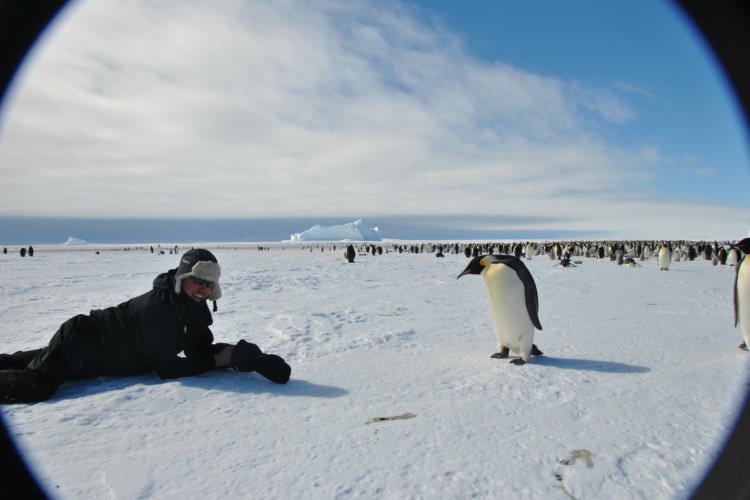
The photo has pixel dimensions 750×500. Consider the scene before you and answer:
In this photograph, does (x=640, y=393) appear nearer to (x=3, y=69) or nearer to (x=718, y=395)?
(x=718, y=395)

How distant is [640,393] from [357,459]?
2226mm

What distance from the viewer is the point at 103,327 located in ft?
11.1

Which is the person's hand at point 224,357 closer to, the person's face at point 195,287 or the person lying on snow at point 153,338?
the person lying on snow at point 153,338

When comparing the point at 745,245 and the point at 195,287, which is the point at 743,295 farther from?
the point at 195,287

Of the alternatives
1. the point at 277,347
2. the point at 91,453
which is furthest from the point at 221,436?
the point at 277,347

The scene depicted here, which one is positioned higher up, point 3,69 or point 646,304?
point 3,69

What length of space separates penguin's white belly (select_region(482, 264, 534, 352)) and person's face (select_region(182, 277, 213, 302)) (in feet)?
8.87

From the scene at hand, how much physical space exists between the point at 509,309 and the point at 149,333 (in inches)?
125

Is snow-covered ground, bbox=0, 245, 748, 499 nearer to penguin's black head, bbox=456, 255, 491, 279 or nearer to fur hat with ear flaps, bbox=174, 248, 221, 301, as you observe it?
fur hat with ear flaps, bbox=174, 248, 221, 301

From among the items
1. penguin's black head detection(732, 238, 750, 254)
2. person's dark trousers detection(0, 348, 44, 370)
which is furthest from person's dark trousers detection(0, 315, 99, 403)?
penguin's black head detection(732, 238, 750, 254)

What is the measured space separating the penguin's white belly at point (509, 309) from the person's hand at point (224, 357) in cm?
255

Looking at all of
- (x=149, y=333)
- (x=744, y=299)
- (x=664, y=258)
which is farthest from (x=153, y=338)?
(x=664, y=258)

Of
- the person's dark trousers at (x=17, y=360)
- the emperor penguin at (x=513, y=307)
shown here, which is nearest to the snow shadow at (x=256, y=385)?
the person's dark trousers at (x=17, y=360)

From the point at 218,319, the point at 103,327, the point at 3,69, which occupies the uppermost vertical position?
the point at 3,69
